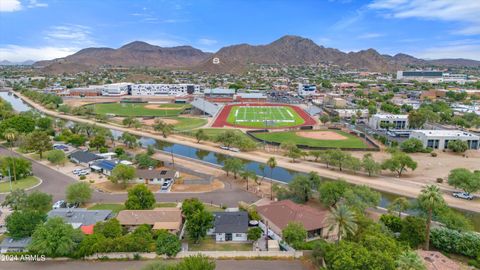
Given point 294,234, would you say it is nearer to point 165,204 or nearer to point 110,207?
point 165,204

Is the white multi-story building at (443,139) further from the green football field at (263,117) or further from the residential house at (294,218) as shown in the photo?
the residential house at (294,218)

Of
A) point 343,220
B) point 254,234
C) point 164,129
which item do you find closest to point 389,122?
point 164,129

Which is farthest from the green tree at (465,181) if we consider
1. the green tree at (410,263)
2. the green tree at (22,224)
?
the green tree at (22,224)

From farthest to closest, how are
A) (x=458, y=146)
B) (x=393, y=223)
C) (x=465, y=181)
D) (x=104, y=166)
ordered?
1. (x=458, y=146)
2. (x=104, y=166)
3. (x=465, y=181)
4. (x=393, y=223)

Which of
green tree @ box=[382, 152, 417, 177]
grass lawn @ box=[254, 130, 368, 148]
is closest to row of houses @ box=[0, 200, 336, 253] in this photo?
green tree @ box=[382, 152, 417, 177]

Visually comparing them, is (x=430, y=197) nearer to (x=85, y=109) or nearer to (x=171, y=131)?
(x=171, y=131)

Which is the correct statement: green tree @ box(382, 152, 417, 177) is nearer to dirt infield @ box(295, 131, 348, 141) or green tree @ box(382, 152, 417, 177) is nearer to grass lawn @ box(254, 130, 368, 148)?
grass lawn @ box(254, 130, 368, 148)
